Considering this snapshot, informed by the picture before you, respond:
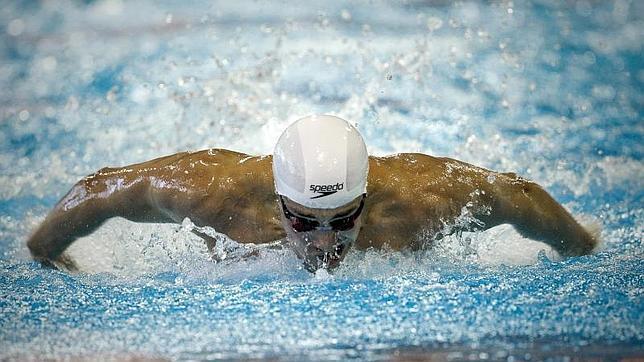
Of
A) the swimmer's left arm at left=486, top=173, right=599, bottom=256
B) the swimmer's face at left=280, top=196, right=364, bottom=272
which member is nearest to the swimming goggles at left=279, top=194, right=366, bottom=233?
the swimmer's face at left=280, top=196, right=364, bottom=272

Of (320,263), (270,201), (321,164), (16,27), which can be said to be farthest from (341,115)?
(16,27)

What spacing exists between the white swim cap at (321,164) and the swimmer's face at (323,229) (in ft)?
0.09

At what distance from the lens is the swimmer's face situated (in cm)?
246

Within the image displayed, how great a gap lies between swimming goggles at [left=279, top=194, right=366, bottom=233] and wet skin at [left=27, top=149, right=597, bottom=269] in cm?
13

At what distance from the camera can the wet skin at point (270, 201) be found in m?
2.68

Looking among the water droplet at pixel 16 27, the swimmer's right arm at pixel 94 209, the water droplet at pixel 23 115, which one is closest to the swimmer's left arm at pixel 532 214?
the swimmer's right arm at pixel 94 209

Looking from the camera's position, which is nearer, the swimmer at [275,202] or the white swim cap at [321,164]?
the white swim cap at [321,164]

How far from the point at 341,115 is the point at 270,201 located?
6.37 ft

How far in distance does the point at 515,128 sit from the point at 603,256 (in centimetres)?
168

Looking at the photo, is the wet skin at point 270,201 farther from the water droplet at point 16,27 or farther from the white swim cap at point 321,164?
the water droplet at point 16,27

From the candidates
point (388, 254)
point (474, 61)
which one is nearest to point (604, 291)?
point (388, 254)

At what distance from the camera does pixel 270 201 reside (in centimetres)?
269

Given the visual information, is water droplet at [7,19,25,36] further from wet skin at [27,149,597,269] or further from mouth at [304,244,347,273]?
mouth at [304,244,347,273]

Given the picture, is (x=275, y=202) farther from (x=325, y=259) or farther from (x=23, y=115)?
(x=23, y=115)
